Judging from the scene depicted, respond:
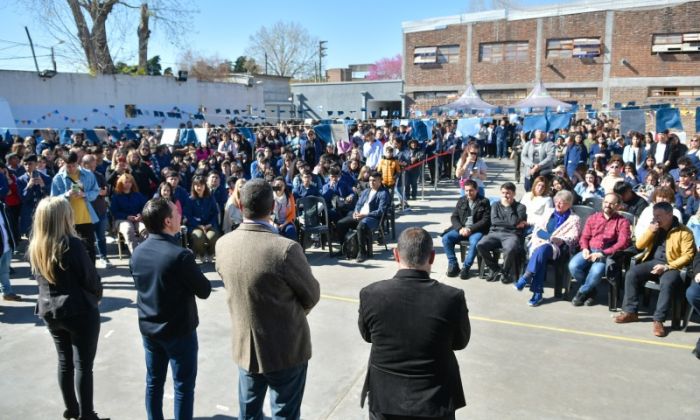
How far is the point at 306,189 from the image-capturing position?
29.8ft

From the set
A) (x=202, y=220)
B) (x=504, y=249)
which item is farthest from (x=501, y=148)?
(x=202, y=220)

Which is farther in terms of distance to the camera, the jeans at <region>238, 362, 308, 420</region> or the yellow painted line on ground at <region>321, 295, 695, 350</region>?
the yellow painted line on ground at <region>321, 295, 695, 350</region>

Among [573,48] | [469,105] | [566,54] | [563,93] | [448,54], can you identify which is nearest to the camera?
[469,105]

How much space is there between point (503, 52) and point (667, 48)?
389 inches

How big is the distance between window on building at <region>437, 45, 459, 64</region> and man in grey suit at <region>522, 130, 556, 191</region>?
27547 millimetres

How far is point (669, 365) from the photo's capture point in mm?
4715

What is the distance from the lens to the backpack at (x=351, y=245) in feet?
27.5

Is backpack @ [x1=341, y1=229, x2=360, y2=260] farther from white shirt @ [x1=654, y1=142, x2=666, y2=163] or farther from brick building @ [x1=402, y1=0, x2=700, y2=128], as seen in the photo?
brick building @ [x1=402, y1=0, x2=700, y2=128]

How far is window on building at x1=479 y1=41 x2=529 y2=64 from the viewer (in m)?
35.9

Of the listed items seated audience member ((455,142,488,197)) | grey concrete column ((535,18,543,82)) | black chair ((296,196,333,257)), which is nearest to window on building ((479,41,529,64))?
grey concrete column ((535,18,543,82))

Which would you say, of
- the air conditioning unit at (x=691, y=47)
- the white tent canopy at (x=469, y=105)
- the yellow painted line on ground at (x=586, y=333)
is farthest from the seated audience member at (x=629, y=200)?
the air conditioning unit at (x=691, y=47)

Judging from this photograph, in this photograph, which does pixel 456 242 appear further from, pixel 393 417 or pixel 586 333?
pixel 393 417

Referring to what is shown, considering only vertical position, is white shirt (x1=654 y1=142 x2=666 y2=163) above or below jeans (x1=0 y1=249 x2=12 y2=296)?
above

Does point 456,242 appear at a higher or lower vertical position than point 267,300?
lower
